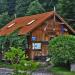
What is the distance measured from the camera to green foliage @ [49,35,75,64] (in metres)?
37.6

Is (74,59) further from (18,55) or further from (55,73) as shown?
(18,55)

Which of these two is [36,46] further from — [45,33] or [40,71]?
[40,71]

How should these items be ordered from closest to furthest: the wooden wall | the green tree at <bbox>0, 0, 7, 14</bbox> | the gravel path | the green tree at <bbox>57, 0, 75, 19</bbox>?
the gravel path < the wooden wall < the green tree at <bbox>57, 0, 75, 19</bbox> < the green tree at <bbox>0, 0, 7, 14</bbox>

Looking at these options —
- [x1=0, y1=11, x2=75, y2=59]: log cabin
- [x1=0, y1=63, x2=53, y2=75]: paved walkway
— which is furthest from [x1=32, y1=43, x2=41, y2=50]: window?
[x1=0, y1=63, x2=53, y2=75]: paved walkway

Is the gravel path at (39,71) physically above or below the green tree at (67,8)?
below

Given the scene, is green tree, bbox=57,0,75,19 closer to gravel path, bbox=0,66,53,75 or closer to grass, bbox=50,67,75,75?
gravel path, bbox=0,66,53,75

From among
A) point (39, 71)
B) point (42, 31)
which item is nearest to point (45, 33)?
point (42, 31)

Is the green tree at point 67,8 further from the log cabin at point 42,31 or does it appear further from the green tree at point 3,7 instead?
the green tree at point 3,7

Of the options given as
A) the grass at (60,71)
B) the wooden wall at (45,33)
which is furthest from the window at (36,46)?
the grass at (60,71)

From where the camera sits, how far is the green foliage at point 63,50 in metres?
37.6

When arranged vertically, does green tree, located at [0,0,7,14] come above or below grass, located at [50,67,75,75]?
above

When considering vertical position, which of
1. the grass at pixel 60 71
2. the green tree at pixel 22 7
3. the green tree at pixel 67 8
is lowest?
the grass at pixel 60 71

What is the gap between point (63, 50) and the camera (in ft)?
124

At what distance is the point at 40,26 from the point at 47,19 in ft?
3.70
